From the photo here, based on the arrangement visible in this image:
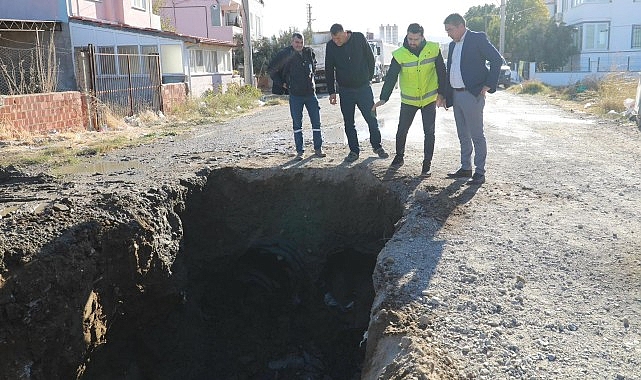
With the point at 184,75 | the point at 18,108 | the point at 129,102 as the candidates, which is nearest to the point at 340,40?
the point at 18,108

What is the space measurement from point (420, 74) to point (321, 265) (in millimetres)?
2838

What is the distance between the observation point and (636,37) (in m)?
38.7

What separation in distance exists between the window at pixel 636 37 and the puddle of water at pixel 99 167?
3893 cm

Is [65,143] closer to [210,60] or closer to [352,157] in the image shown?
[352,157]

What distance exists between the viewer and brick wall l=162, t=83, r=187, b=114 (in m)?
18.2

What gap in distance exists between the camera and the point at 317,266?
7.93 metres

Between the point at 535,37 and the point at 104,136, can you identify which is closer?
the point at 104,136

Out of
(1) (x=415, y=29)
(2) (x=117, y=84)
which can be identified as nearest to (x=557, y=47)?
(2) (x=117, y=84)

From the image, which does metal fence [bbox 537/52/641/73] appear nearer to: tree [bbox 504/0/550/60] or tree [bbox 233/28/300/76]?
tree [bbox 504/0/550/60]

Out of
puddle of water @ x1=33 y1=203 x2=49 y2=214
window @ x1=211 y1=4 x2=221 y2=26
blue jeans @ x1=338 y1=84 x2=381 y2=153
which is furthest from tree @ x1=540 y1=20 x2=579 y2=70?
puddle of water @ x1=33 y1=203 x2=49 y2=214

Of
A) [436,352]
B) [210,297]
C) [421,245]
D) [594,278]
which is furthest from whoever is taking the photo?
[210,297]

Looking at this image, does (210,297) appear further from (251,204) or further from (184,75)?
(184,75)

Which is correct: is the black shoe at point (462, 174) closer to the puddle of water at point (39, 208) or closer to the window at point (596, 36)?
the puddle of water at point (39, 208)

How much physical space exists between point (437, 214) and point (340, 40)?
9.78 feet
